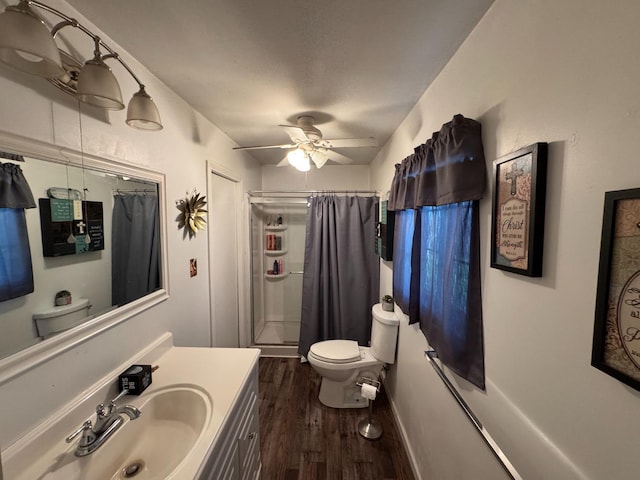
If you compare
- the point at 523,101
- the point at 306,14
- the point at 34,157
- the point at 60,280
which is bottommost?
the point at 60,280

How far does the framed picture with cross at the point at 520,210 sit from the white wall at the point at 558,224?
0.02 meters

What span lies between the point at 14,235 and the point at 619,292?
1.50 meters

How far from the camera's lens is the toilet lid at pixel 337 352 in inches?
82.4

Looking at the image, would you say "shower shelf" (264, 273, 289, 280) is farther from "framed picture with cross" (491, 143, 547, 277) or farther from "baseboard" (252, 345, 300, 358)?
"framed picture with cross" (491, 143, 547, 277)

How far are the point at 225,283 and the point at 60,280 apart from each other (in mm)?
1595

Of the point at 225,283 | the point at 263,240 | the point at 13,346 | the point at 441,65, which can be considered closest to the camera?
the point at 13,346

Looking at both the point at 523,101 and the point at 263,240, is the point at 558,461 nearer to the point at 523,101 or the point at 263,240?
the point at 523,101

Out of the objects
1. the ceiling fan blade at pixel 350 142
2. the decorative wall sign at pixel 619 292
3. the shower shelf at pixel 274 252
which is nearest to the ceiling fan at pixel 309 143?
the ceiling fan blade at pixel 350 142

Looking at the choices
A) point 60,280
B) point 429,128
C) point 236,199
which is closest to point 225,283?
point 236,199

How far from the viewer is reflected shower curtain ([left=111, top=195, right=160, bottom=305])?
1.15 metres

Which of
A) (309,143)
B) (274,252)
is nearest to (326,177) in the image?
(274,252)

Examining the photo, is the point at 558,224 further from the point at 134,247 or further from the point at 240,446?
the point at 134,247

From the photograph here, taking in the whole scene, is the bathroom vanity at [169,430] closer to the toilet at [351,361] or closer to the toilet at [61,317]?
the toilet at [61,317]

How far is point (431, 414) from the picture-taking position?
4.59 ft
